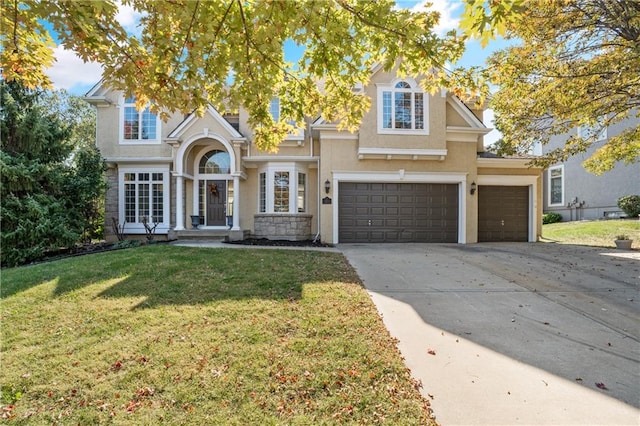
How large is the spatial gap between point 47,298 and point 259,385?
16.7ft

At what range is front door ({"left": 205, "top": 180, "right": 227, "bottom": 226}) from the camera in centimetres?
1467

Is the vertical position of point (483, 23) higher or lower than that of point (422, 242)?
higher

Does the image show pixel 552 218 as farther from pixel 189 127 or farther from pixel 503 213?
pixel 189 127

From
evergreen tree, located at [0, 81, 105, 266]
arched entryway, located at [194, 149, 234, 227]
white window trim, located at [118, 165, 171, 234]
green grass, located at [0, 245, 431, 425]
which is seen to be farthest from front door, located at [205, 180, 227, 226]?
green grass, located at [0, 245, 431, 425]

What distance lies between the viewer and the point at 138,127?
14508mm

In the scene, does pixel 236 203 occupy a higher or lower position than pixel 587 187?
lower

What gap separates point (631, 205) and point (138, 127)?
984 inches

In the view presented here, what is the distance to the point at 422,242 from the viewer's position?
1316 centimetres

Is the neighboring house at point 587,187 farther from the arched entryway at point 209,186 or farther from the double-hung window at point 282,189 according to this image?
the arched entryway at point 209,186

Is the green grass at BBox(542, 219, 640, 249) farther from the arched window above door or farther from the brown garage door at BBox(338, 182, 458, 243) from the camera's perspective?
the arched window above door

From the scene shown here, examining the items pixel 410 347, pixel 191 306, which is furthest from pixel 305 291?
pixel 410 347

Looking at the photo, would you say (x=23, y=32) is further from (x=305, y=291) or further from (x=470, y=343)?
(x=470, y=343)

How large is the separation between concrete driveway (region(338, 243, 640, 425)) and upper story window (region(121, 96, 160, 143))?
462 inches

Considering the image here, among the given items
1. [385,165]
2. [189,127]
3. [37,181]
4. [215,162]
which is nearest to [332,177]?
[385,165]
